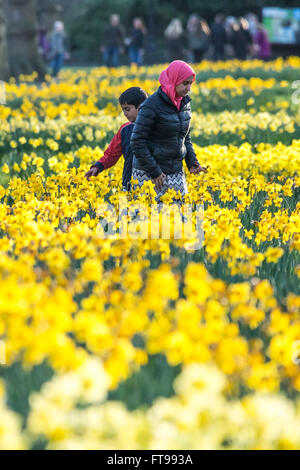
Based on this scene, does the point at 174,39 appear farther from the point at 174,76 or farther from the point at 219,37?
the point at 174,76

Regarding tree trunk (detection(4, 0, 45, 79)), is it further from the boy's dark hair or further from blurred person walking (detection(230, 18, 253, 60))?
the boy's dark hair

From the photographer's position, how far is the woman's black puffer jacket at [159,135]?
17.7 feet

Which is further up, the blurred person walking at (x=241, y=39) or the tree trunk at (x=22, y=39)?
the blurred person walking at (x=241, y=39)

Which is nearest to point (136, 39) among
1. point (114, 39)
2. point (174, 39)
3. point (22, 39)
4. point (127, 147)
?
point (114, 39)

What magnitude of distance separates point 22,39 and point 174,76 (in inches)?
688

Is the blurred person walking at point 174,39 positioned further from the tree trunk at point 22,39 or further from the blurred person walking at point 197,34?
the tree trunk at point 22,39

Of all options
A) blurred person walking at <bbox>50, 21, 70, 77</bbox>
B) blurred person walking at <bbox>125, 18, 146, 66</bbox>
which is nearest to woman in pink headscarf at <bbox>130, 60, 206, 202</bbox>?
blurred person walking at <bbox>50, 21, 70, 77</bbox>

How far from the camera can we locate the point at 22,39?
21672 mm

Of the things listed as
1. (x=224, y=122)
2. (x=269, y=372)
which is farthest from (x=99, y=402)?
(x=224, y=122)

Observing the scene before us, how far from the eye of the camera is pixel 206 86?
15.9 m

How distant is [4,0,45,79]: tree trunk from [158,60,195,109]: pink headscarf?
1664 centimetres

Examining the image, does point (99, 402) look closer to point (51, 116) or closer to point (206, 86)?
point (51, 116)

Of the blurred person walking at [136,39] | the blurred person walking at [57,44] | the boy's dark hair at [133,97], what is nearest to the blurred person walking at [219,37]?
the blurred person walking at [136,39]

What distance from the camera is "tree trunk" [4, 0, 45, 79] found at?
21.3 metres
